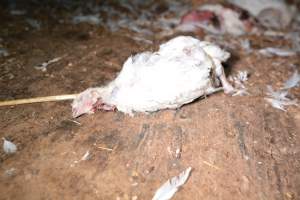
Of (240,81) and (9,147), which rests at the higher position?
(240,81)

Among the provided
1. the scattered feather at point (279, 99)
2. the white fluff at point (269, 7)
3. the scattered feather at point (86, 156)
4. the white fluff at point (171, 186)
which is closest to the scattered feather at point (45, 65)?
the scattered feather at point (86, 156)

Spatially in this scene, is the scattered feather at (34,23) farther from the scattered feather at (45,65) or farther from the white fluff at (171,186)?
the white fluff at (171,186)

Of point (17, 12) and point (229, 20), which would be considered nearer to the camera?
point (229, 20)

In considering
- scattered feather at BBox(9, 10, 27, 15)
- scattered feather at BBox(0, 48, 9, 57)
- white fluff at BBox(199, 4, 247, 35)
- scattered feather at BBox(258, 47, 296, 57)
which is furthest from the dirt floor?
scattered feather at BBox(9, 10, 27, 15)

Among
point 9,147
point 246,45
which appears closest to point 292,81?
point 246,45

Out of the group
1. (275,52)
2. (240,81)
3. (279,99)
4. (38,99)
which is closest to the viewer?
(38,99)

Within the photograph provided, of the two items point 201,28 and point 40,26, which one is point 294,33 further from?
point 40,26

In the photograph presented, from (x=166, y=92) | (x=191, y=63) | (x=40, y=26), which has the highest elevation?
(x=191, y=63)

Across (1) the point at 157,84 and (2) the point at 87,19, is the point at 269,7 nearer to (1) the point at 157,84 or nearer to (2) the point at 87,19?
(2) the point at 87,19

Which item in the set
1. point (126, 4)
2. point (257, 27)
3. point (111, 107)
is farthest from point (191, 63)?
point (126, 4)
